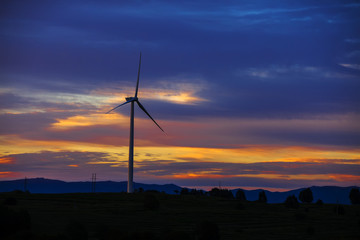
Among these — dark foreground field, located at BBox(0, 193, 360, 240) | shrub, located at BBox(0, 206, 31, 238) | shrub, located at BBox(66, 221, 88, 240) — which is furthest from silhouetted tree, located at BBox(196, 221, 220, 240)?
shrub, located at BBox(0, 206, 31, 238)

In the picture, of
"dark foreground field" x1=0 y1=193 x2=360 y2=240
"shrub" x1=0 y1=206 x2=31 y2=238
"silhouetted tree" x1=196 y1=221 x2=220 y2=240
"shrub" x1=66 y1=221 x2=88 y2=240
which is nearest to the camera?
"shrub" x1=66 y1=221 x2=88 y2=240

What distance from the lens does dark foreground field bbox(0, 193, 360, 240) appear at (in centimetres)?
8075

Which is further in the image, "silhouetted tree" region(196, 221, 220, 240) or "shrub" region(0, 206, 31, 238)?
"silhouetted tree" region(196, 221, 220, 240)

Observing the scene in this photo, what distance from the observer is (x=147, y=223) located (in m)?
108

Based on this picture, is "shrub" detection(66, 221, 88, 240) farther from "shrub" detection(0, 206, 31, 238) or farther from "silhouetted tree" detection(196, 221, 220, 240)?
"silhouetted tree" detection(196, 221, 220, 240)

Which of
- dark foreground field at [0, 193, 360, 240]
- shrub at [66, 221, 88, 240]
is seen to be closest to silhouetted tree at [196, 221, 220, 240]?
dark foreground field at [0, 193, 360, 240]

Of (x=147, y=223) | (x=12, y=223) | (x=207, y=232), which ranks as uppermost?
(x=12, y=223)

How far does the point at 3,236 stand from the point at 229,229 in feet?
145

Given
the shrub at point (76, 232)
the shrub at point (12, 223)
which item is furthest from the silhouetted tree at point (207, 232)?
the shrub at point (12, 223)

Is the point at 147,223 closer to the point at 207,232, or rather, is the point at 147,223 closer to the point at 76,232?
the point at 207,232

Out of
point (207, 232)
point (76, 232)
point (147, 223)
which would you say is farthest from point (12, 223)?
point (207, 232)

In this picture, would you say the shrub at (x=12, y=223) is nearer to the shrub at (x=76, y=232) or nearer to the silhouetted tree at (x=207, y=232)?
the shrub at (x=76, y=232)

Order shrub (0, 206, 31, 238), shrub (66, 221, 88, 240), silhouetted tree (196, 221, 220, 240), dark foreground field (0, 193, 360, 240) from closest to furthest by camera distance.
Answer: shrub (66, 221, 88, 240) → dark foreground field (0, 193, 360, 240) → shrub (0, 206, 31, 238) → silhouetted tree (196, 221, 220, 240)

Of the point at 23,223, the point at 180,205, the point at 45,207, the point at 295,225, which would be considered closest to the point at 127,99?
the point at 180,205
